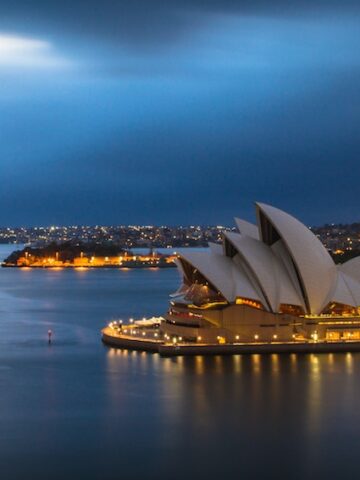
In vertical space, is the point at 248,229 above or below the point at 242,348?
above

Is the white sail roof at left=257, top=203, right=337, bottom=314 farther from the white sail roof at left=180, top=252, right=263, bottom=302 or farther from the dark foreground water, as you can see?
the dark foreground water

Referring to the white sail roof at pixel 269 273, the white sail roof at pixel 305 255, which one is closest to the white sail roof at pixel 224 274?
the white sail roof at pixel 269 273

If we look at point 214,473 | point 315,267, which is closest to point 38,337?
point 315,267

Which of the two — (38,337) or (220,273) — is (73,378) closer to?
(220,273)

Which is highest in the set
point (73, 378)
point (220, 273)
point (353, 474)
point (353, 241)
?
point (353, 241)

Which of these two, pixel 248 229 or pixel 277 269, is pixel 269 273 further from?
pixel 248 229

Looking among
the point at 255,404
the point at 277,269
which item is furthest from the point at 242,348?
the point at 255,404

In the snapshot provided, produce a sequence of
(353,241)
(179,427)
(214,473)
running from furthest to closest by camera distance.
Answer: (353,241), (179,427), (214,473)
